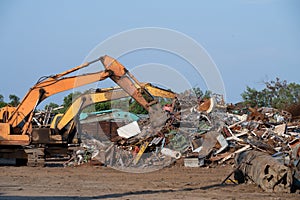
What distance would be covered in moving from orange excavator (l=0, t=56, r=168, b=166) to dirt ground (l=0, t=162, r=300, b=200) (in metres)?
0.92

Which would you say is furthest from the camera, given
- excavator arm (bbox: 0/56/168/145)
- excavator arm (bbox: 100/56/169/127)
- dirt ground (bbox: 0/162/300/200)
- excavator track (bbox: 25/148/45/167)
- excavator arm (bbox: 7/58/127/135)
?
excavator track (bbox: 25/148/45/167)

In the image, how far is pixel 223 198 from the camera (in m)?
12.1

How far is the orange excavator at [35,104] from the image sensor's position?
2035 cm

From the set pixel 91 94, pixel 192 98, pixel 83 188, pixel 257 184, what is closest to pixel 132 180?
pixel 83 188

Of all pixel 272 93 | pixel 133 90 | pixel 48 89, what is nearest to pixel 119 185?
pixel 133 90

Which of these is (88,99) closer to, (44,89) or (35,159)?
(44,89)

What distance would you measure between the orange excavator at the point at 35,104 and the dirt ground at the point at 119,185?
92cm

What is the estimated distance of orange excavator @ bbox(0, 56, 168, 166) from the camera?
66.8ft

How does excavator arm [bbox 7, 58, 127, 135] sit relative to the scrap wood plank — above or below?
→ above

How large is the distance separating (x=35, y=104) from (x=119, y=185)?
759cm

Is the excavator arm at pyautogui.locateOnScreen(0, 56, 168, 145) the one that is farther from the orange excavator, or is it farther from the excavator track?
the excavator track

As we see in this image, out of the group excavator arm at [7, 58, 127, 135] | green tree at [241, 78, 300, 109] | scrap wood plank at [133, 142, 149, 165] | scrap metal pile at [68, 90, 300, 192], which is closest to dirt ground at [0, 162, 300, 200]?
scrap metal pile at [68, 90, 300, 192]

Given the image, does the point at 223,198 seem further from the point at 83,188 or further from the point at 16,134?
the point at 16,134

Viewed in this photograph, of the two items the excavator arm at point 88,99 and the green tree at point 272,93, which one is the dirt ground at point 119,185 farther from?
the green tree at point 272,93
